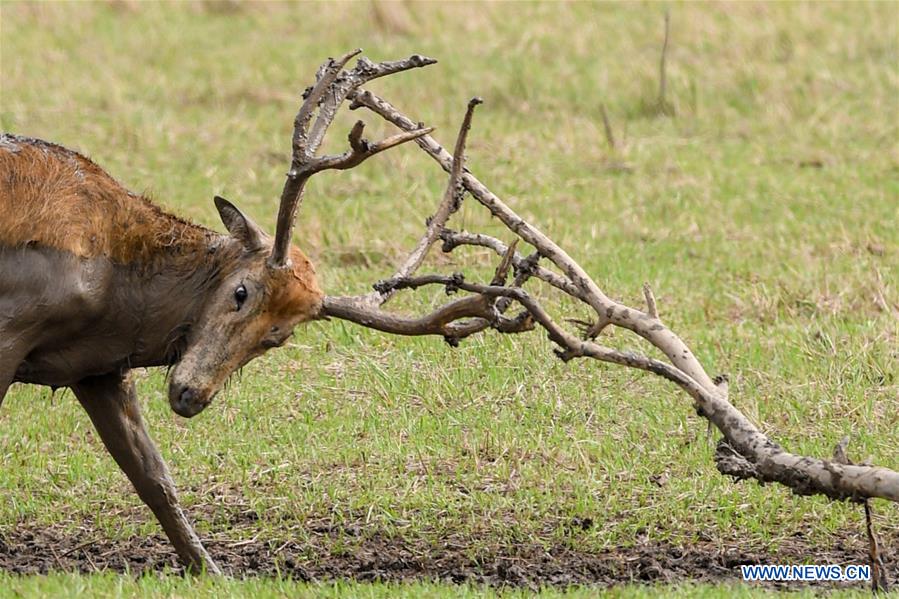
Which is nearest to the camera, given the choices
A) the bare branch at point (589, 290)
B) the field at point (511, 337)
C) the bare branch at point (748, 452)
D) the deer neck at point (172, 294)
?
the bare branch at point (748, 452)

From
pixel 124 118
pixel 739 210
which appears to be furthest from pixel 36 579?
pixel 124 118

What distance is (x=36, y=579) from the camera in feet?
22.3

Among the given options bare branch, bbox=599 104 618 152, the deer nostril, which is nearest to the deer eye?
the deer nostril

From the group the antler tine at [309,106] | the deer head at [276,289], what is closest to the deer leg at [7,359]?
the deer head at [276,289]

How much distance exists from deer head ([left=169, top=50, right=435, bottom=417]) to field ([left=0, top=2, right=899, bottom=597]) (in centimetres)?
89

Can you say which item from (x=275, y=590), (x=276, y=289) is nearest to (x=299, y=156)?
(x=276, y=289)

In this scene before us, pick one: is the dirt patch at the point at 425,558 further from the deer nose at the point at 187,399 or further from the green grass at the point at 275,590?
the deer nose at the point at 187,399

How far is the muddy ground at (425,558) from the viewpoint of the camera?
25.4 feet

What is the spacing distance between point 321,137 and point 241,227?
0.67 m

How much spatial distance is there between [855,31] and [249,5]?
263 inches

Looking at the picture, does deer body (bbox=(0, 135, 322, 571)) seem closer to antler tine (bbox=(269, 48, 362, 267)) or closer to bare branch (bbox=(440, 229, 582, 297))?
antler tine (bbox=(269, 48, 362, 267))

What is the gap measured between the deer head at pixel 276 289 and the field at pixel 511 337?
0.89 meters

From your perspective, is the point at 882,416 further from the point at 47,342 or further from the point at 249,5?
the point at 249,5

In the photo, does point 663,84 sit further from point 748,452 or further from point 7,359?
point 7,359
